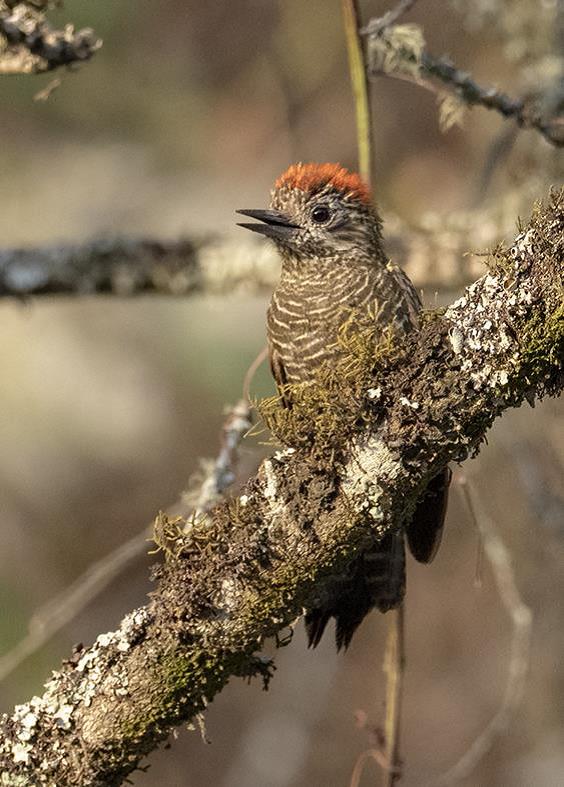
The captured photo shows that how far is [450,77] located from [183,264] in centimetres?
168

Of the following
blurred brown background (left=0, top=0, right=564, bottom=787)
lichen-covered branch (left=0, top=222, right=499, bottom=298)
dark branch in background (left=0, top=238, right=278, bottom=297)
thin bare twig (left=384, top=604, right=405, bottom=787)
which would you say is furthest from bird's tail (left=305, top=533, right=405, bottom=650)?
blurred brown background (left=0, top=0, right=564, bottom=787)

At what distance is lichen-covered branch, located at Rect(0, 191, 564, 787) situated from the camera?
2486mm

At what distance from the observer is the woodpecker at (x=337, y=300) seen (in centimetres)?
337

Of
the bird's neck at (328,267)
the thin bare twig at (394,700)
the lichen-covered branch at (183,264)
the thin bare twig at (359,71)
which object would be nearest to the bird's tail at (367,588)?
the thin bare twig at (394,700)

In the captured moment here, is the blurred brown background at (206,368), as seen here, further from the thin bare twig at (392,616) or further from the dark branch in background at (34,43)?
the dark branch in background at (34,43)

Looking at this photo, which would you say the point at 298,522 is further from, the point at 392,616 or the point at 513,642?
the point at 513,642

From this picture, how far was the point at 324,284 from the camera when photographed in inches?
150

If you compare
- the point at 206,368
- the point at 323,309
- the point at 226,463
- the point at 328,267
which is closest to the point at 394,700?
the point at 226,463

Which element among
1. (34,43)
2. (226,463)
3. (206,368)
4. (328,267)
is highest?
(206,368)

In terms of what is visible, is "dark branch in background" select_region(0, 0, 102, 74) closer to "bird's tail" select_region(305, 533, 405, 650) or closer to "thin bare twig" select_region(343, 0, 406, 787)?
"thin bare twig" select_region(343, 0, 406, 787)

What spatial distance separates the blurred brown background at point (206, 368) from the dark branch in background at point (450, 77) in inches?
102

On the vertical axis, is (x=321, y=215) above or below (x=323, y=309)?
above

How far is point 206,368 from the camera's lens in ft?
26.4

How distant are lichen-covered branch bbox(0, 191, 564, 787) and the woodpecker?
0.53 meters
